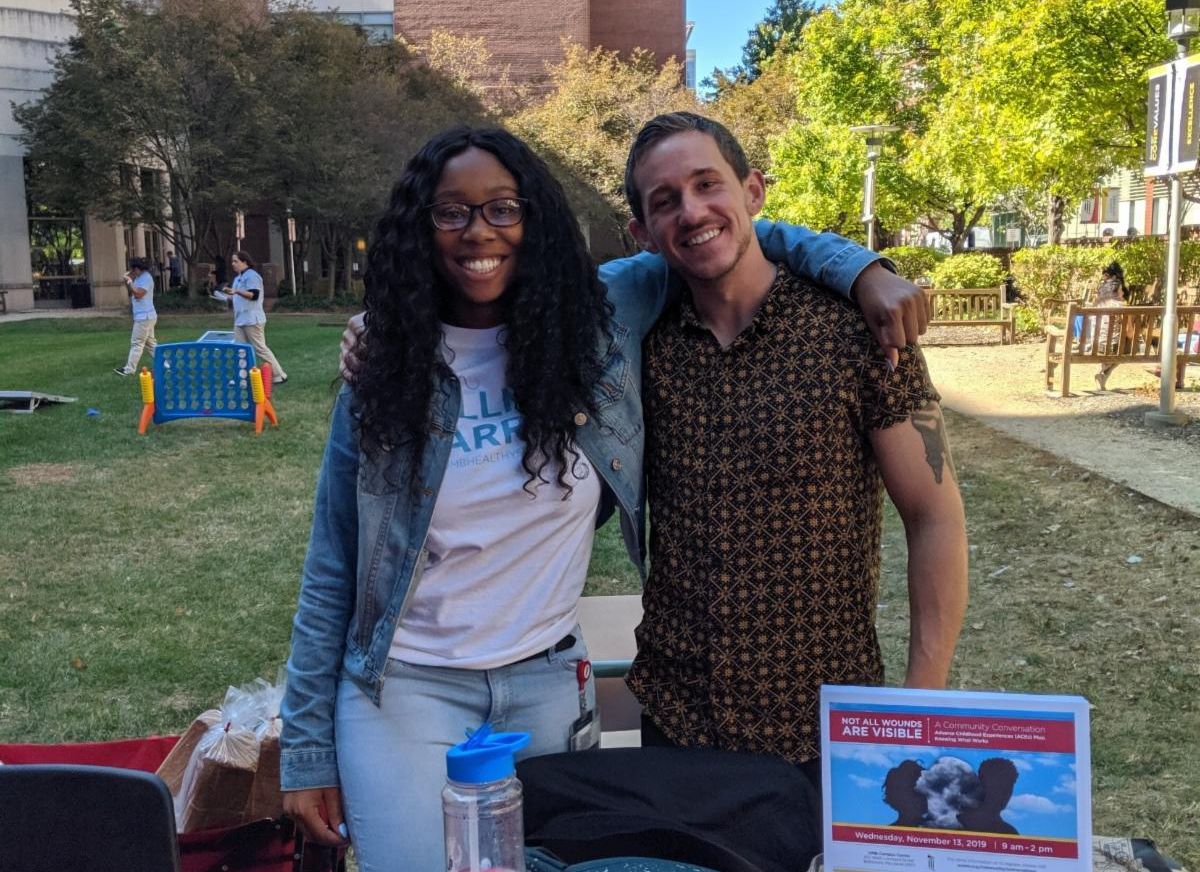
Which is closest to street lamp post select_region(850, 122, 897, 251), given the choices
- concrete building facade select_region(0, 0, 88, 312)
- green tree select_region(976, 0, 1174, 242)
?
green tree select_region(976, 0, 1174, 242)

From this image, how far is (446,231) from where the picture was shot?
2.10 meters

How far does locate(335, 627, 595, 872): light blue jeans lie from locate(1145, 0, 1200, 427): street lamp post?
9.93 metres

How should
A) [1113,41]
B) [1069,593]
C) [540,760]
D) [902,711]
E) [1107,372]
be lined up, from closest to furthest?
1. [902,711]
2. [540,760]
3. [1069,593]
4. [1113,41]
5. [1107,372]

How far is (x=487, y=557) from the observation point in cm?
209

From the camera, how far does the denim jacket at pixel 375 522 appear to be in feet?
6.85

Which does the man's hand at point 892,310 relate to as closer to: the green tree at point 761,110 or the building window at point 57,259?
the building window at point 57,259

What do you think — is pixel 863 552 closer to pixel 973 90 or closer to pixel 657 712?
pixel 657 712

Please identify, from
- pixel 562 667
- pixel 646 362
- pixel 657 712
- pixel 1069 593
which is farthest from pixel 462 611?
pixel 1069 593

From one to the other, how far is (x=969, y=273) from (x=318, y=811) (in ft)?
74.1

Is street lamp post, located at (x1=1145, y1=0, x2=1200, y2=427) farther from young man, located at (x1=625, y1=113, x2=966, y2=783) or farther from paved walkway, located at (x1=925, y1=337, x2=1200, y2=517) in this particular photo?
young man, located at (x1=625, y1=113, x2=966, y2=783)

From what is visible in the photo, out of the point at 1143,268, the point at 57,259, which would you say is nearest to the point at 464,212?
the point at 1143,268

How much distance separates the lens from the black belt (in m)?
2.15

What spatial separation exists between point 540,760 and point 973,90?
52.1 ft

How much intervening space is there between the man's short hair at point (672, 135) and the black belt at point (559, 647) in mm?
815
